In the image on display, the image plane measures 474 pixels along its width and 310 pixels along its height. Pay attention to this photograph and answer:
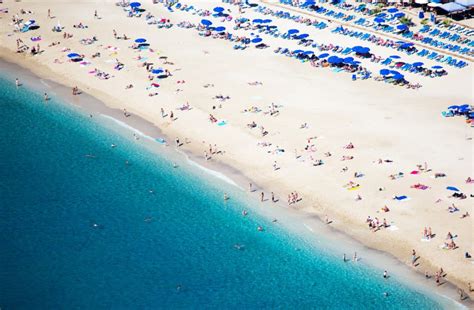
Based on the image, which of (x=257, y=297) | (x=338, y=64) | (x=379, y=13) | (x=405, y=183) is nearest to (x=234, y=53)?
(x=338, y=64)

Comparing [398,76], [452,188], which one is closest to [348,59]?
[398,76]

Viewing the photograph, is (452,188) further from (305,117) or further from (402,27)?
(402,27)

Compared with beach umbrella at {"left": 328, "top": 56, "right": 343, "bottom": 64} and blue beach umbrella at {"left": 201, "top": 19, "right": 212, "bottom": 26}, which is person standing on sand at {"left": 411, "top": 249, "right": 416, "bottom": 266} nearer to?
beach umbrella at {"left": 328, "top": 56, "right": 343, "bottom": 64}

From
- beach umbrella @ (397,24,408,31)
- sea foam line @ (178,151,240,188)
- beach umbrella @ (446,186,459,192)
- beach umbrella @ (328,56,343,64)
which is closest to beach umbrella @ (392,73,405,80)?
beach umbrella @ (328,56,343,64)

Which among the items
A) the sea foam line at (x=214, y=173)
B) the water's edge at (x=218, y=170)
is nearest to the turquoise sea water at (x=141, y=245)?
the sea foam line at (x=214, y=173)

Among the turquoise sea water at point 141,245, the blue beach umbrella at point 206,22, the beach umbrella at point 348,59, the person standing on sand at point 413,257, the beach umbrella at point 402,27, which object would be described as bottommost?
the turquoise sea water at point 141,245

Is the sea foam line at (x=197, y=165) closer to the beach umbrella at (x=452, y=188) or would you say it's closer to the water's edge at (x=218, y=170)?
the water's edge at (x=218, y=170)

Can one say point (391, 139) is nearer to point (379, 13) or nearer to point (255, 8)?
point (379, 13)
